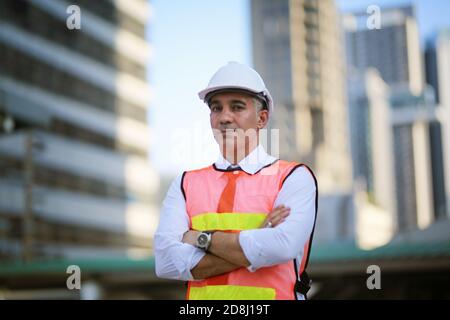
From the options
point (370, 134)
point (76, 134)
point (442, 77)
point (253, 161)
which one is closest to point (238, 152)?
point (253, 161)

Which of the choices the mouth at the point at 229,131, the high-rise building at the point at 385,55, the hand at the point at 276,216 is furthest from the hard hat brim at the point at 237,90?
the high-rise building at the point at 385,55

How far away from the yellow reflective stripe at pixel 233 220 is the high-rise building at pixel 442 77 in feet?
70.1

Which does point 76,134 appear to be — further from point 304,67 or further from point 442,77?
point 304,67

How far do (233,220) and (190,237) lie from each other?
18 centimetres

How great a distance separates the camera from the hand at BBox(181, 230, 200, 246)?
9.33 feet

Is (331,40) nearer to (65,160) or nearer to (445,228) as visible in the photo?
(65,160)

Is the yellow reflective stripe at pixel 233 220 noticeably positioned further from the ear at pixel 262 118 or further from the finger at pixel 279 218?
the ear at pixel 262 118

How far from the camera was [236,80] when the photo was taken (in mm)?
2854

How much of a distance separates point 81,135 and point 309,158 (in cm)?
7267

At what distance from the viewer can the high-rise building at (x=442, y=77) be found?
1078 inches

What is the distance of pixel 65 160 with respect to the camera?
46.6 metres

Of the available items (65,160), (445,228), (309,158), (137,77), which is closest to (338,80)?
(309,158)

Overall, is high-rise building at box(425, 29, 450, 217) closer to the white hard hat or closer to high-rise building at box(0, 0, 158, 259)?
high-rise building at box(0, 0, 158, 259)

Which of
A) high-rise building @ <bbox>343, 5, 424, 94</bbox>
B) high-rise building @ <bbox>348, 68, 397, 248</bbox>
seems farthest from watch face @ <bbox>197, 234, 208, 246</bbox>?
high-rise building @ <bbox>348, 68, 397, 248</bbox>
